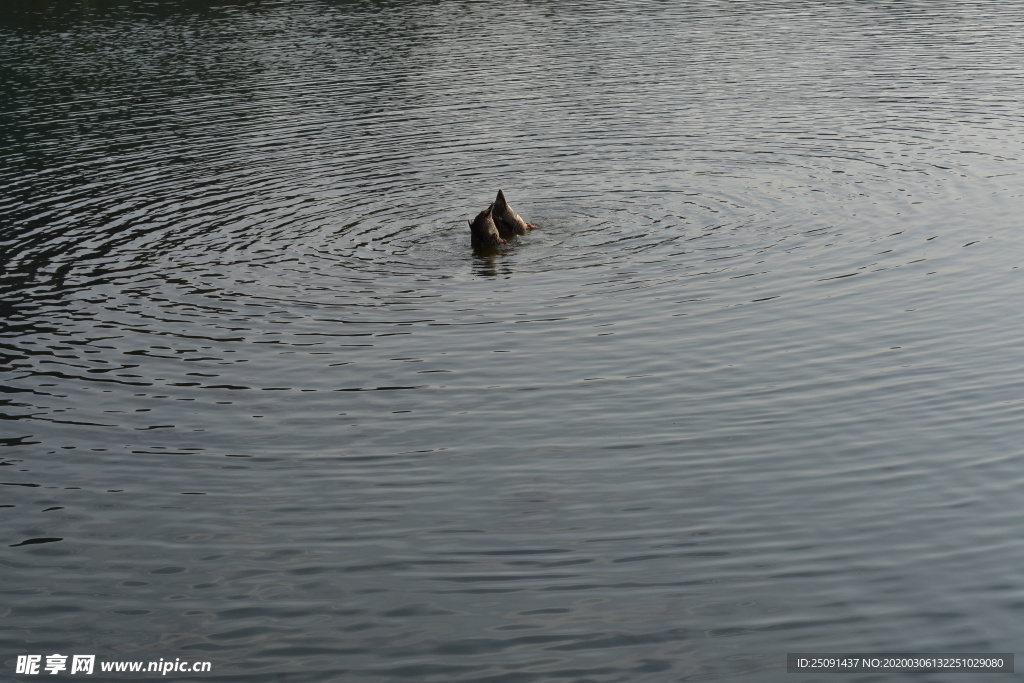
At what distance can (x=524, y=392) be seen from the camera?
1862 cm

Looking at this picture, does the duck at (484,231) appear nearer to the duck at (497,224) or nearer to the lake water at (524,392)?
the duck at (497,224)

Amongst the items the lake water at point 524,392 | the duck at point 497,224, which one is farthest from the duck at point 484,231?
the lake water at point 524,392

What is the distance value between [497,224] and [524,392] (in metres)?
8.36

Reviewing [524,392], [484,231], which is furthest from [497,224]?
[524,392]

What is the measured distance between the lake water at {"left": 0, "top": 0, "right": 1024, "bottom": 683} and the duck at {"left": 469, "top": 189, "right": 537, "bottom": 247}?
1.67 feet

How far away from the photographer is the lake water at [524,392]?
12.9m

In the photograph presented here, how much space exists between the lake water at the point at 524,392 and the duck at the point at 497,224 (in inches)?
20.1

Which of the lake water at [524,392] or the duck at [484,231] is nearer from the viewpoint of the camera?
the lake water at [524,392]

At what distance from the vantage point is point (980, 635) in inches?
479

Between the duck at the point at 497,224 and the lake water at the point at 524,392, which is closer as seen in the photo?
the lake water at the point at 524,392

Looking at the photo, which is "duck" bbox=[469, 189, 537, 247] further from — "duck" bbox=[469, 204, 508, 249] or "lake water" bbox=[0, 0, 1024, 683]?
"lake water" bbox=[0, 0, 1024, 683]

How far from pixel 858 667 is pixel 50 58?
55.1 metres

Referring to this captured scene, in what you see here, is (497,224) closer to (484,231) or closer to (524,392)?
(484,231)

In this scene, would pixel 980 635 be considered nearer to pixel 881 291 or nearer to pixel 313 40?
pixel 881 291
